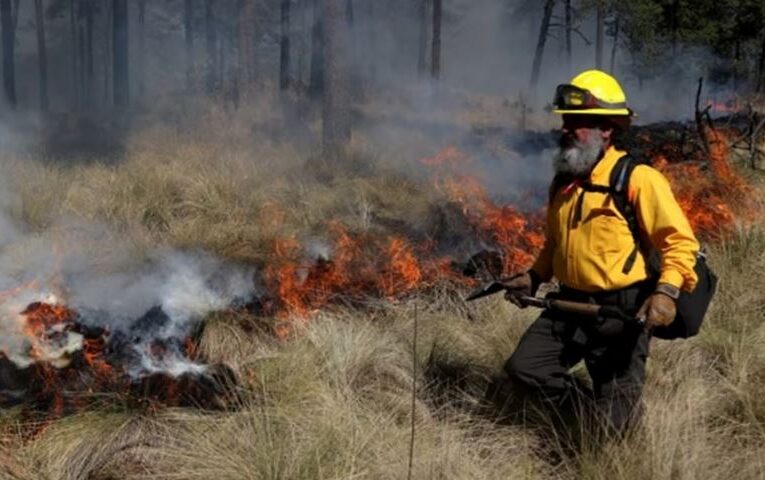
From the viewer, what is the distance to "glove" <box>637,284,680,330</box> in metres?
2.70

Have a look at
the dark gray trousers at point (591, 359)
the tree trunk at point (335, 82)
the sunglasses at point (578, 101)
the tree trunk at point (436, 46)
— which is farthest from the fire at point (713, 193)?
the tree trunk at point (436, 46)

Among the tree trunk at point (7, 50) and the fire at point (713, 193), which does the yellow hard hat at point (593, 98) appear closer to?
the fire at point (713, 193)

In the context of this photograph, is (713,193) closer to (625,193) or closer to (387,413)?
(625,193)

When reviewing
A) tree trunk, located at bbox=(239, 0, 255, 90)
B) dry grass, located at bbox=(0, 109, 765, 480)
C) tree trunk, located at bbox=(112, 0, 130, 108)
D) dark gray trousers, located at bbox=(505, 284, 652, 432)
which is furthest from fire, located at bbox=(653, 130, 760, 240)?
tree trunk, located at bbox=(112, 0, 130, 108)

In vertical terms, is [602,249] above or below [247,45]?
below

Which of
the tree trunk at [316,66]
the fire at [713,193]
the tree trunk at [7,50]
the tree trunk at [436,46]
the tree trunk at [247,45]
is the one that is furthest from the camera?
the tree trunk at [7,50]

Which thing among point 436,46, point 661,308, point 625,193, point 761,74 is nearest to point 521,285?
point 625,193

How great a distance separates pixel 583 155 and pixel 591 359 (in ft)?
2.80

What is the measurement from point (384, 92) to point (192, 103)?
764 cm

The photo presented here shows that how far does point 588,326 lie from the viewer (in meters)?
3.13

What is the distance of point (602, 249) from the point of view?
2.99 m

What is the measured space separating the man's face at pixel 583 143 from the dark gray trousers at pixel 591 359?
0.52 metres

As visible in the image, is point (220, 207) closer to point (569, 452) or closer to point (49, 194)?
point (49, 194)

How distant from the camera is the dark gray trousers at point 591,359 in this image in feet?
9.93
